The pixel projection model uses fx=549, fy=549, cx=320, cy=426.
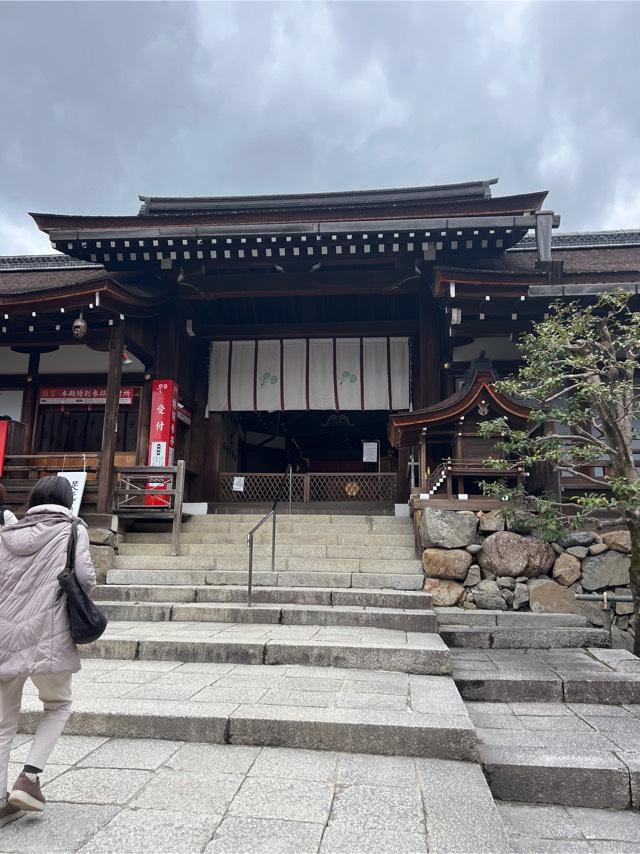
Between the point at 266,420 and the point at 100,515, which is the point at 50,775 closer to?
the point at 100,515

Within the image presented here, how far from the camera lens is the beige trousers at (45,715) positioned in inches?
99.2

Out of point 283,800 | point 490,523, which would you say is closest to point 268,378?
point 490,523

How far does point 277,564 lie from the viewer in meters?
8.01

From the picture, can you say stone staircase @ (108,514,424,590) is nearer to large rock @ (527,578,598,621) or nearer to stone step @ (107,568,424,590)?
stone step @ (107,568,424,590)

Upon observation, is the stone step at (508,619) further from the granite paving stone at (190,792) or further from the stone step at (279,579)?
the granite paving stone at (190,792)

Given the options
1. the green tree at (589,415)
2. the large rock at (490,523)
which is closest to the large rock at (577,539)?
the green tree at (589,415)

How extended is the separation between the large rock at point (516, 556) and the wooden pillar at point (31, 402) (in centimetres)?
934

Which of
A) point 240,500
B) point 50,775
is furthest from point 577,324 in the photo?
point 240,500

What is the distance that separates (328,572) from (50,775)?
16.0 ft

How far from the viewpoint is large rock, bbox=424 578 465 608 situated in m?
7.54

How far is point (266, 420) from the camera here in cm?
1591

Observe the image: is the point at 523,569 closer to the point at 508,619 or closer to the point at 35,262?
the point at 508,619

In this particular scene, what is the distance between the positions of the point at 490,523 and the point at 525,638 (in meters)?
2.01

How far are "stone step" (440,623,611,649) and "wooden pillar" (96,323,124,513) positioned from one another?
19.3 ft
